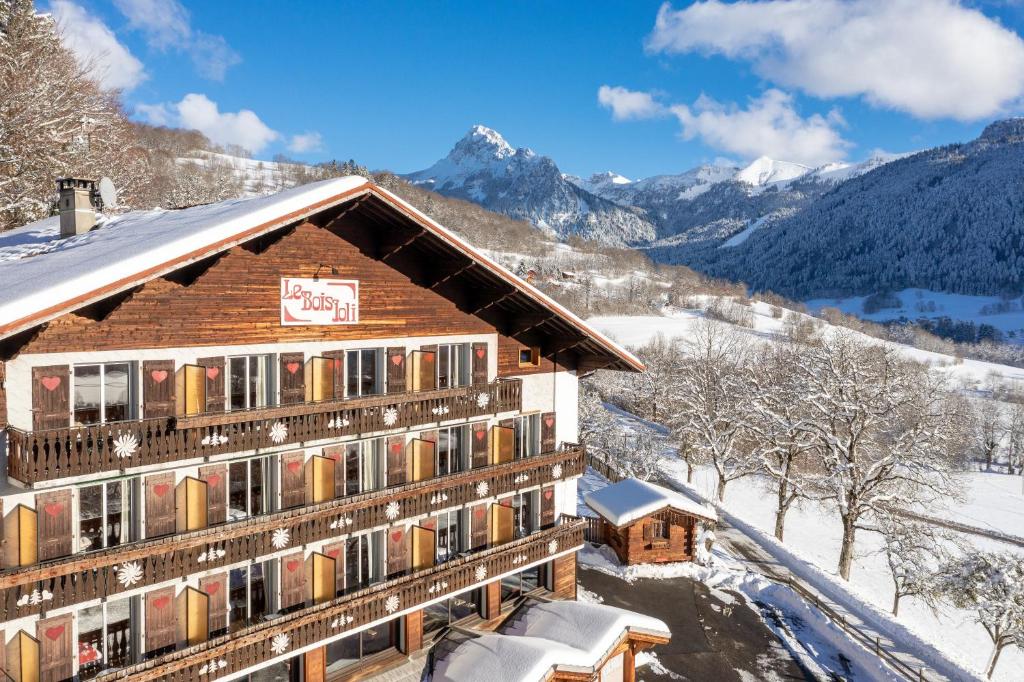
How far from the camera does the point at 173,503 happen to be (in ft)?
44.1

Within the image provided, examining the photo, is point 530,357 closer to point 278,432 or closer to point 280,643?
point 278,432

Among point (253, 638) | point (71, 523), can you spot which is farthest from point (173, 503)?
point (253, 638)

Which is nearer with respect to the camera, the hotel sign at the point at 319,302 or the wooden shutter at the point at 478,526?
the hotel sign at the point at 319,302

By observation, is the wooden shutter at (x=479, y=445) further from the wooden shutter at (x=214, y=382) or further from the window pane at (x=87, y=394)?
the window pane at (x=87, y=394)

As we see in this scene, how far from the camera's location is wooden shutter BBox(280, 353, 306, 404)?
1510 cm

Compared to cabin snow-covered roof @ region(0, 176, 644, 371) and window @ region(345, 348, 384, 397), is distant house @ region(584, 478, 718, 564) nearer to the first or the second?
cabin snow-covered roof @ region(0, 176, 644, 371)

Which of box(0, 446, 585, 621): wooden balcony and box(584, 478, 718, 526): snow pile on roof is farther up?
box(0, 446, 585, 621): wooden balcony

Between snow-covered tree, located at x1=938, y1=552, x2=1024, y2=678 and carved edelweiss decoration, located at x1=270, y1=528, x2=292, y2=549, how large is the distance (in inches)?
1043

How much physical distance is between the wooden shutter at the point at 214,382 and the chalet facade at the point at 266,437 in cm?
7

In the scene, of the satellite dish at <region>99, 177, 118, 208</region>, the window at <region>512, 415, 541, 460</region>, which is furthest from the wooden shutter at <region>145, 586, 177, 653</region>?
the satellite dish at <region>99, 177, 118, 208</region>

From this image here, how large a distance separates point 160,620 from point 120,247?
8.00 meters

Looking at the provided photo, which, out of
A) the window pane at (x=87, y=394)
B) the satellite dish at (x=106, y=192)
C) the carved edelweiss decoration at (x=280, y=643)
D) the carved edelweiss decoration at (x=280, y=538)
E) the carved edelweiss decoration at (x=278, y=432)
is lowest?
the carved edelweiss decoration at (x=280, y=643)

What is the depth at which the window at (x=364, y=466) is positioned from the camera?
1661 centimetres

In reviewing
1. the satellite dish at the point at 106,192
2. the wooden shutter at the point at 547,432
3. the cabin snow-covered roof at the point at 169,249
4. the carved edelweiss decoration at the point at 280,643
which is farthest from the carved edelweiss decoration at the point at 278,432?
the satellite dish at the point at 106,192
